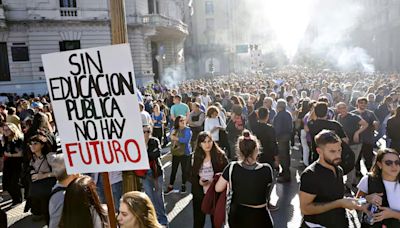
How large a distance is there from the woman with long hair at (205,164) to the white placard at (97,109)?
6.66 feet

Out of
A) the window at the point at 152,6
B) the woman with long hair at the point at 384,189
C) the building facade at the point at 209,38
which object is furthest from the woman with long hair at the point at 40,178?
the building facade at the point at 209,38

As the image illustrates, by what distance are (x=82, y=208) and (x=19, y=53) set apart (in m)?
31.6

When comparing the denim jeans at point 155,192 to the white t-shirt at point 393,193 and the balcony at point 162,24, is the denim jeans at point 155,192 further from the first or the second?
the balcony at point 162,24

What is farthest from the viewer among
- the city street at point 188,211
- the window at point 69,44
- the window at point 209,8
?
the window at point 209,8

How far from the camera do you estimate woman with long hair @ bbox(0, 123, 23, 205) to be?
7.36 metres

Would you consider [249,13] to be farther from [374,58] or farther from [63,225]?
[63,225]

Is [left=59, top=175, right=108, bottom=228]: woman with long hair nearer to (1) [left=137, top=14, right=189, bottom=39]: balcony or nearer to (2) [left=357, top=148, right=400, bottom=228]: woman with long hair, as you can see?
(2) [left=357, top=148, right=400, bottom=228]: woman with long hair

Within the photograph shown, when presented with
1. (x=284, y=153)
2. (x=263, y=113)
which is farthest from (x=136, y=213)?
(x=284, y=153)

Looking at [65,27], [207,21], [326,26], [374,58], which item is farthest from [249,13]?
[65,27]

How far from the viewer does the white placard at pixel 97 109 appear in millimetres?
3059

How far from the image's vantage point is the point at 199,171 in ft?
16.6

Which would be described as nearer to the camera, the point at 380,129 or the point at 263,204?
the point at 263,204

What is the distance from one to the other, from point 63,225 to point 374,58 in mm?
55591

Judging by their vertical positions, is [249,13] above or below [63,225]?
above
